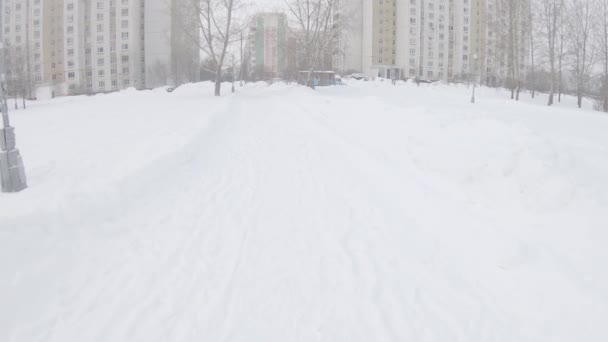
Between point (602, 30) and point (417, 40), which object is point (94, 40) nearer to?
point (417, 40)

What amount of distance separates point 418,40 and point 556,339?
322ft

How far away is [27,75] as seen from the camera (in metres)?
60.2

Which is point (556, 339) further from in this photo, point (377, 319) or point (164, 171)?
A: point (164, 171)

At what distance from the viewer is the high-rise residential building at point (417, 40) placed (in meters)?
91.0

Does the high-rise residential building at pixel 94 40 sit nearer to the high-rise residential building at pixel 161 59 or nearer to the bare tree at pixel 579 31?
the high-rise residential building at pixel 161 59

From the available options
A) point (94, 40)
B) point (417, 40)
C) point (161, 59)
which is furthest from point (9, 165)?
point (94, 40)

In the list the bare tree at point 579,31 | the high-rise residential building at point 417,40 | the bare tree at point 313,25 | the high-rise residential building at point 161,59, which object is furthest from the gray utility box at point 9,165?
the high-rise residential building at point 417,40

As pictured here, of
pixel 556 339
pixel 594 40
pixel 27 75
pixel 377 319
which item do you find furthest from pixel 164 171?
pixel 27 75

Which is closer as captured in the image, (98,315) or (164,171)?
(98,315)

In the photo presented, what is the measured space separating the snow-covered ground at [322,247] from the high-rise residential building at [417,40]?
3275 inches

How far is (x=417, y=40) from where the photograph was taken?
3681 inches

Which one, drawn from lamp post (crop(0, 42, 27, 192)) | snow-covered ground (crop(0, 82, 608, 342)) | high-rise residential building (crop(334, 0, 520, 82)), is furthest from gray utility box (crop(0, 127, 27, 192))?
high-rise residential building (crop(334, 0, 520, 82))

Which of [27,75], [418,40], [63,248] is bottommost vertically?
[63,248]

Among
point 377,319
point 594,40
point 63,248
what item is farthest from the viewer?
point 594,40
